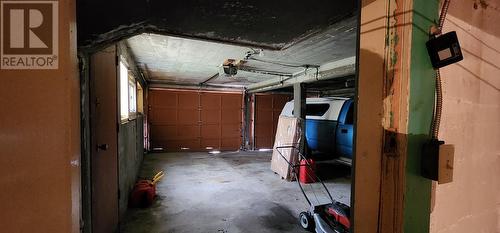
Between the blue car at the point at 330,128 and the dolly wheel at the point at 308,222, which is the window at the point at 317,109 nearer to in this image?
the blue car at the point at 330,128

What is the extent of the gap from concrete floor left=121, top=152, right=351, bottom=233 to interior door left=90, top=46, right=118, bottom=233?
798 mm

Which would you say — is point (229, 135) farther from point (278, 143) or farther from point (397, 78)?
point (397, 78)

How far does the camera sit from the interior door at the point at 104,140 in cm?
214

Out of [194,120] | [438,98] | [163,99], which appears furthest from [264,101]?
[438,98]

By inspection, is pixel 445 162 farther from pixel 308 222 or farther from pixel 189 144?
pixel 189 144

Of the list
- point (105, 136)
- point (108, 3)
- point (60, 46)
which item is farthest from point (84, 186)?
point (60, 46)

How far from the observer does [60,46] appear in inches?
→ 28.8

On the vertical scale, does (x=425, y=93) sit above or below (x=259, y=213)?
above

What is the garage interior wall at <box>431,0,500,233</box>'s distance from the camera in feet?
4.00

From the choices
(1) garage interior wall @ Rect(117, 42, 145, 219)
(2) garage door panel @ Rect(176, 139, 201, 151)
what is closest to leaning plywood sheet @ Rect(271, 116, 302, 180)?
(1) garage interior wall @ Rect(117, 42, 145, 219)

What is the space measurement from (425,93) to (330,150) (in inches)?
240

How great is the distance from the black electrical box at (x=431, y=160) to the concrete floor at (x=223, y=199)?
8.35 ft

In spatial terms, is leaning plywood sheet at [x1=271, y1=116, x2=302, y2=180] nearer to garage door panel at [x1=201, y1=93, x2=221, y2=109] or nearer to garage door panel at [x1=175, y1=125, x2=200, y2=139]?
garage door panel at [x1=201, y1=93, x2=221, y2=109]

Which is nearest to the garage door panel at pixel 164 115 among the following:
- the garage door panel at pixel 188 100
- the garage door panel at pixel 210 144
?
Result: the garage door panel at pixel 188 100
